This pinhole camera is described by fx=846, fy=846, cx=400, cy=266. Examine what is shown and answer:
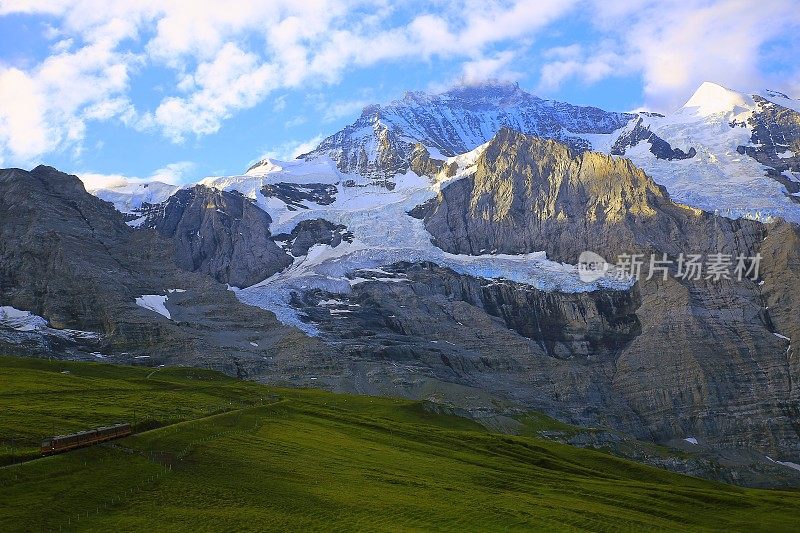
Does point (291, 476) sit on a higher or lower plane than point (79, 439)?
lower

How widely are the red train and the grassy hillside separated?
1069mm

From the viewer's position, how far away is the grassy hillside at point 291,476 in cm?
6656

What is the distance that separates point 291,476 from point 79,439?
2018 cm

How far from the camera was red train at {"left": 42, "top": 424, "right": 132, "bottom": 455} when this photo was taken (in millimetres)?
76250

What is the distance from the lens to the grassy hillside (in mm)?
66562

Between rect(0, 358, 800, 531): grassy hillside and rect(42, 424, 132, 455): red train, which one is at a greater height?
rect(42, 424, 132, 455): red train

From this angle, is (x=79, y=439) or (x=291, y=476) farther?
(x=291, y=476)

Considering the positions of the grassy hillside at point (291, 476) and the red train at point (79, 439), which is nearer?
the grassy hillside at point (291, 476)

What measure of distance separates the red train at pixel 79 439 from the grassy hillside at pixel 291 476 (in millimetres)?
1069

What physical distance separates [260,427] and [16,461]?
41710 mm

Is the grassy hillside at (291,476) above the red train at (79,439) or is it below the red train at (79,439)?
below

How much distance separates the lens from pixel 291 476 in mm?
82812

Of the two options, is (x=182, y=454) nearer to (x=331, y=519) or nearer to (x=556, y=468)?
(x=331, y=519)

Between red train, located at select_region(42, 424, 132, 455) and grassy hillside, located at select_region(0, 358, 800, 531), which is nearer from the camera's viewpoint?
grassy hillside, located at select_region(0, 358, 800, 531)
